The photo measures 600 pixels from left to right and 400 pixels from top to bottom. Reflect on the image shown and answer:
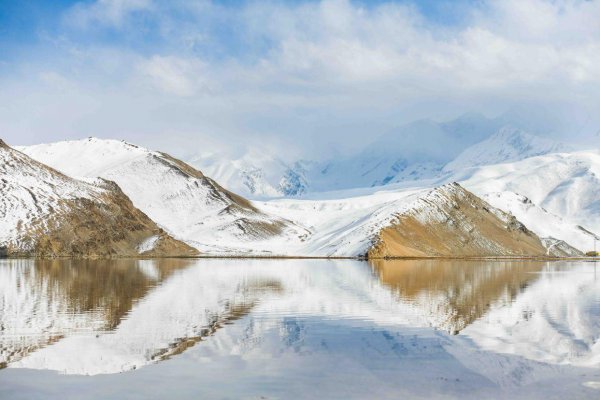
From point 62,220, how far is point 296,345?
14629 centimetres

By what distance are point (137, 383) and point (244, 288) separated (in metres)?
40.5

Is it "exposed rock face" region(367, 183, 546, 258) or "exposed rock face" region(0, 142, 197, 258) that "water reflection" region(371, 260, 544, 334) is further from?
"exposed rock face" region(0, 142, 197, 258)

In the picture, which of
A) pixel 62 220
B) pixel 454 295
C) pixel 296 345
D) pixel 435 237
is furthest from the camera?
pixel 435 237

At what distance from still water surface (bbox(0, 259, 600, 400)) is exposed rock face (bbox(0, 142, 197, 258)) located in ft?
361

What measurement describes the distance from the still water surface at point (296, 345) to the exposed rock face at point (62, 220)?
110107 millimetres

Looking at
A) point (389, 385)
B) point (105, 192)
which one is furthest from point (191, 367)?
point (105, 192)

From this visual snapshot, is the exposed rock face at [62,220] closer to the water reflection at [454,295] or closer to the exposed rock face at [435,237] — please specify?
the exposed rock face at [435,237]

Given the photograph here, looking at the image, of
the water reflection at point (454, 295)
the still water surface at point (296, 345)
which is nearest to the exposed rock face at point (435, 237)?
the water reflection at point (454, 295)

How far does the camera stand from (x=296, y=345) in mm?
33969

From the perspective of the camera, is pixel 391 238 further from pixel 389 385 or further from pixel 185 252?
pixel 389 385

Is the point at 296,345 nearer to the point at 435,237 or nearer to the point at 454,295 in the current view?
the point at 454,295

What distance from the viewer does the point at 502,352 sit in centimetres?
3234

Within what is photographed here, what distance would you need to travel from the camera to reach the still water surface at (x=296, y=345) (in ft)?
84.9

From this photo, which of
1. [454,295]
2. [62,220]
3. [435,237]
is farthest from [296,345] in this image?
[435,237]
